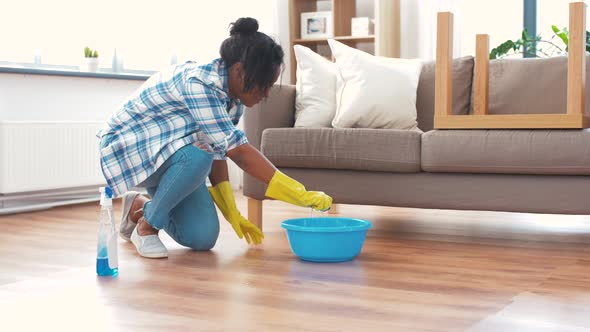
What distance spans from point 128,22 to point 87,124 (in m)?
0.88

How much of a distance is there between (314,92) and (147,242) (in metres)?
1.05

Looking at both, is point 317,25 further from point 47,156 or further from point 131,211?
point 131,211

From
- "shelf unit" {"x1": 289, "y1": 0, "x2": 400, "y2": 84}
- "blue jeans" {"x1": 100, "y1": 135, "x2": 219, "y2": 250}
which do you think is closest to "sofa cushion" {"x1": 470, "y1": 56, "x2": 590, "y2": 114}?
"blue jeans" {"x1": 100, "y1": 135, "x2": 219, "y2": 250}

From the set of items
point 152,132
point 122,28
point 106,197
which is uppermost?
point 122,28

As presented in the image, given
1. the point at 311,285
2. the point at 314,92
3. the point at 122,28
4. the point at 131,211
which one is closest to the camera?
the point at 311,285

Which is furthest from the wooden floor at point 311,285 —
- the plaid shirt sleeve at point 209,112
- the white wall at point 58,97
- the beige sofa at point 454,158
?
the white wall at point 58,97

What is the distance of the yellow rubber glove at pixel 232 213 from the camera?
254 centimetres

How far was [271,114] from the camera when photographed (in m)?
3.00

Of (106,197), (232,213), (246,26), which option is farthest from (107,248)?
(246,26)

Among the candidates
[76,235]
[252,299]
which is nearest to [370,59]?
[76,235]

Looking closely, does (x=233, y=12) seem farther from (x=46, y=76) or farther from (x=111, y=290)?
(x=111, y=290)

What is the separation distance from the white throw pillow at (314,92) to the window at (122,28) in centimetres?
81

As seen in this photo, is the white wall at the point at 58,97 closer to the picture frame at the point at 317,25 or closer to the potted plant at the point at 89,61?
the potted plant at the point at 89,61

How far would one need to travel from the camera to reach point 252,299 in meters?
1.82
